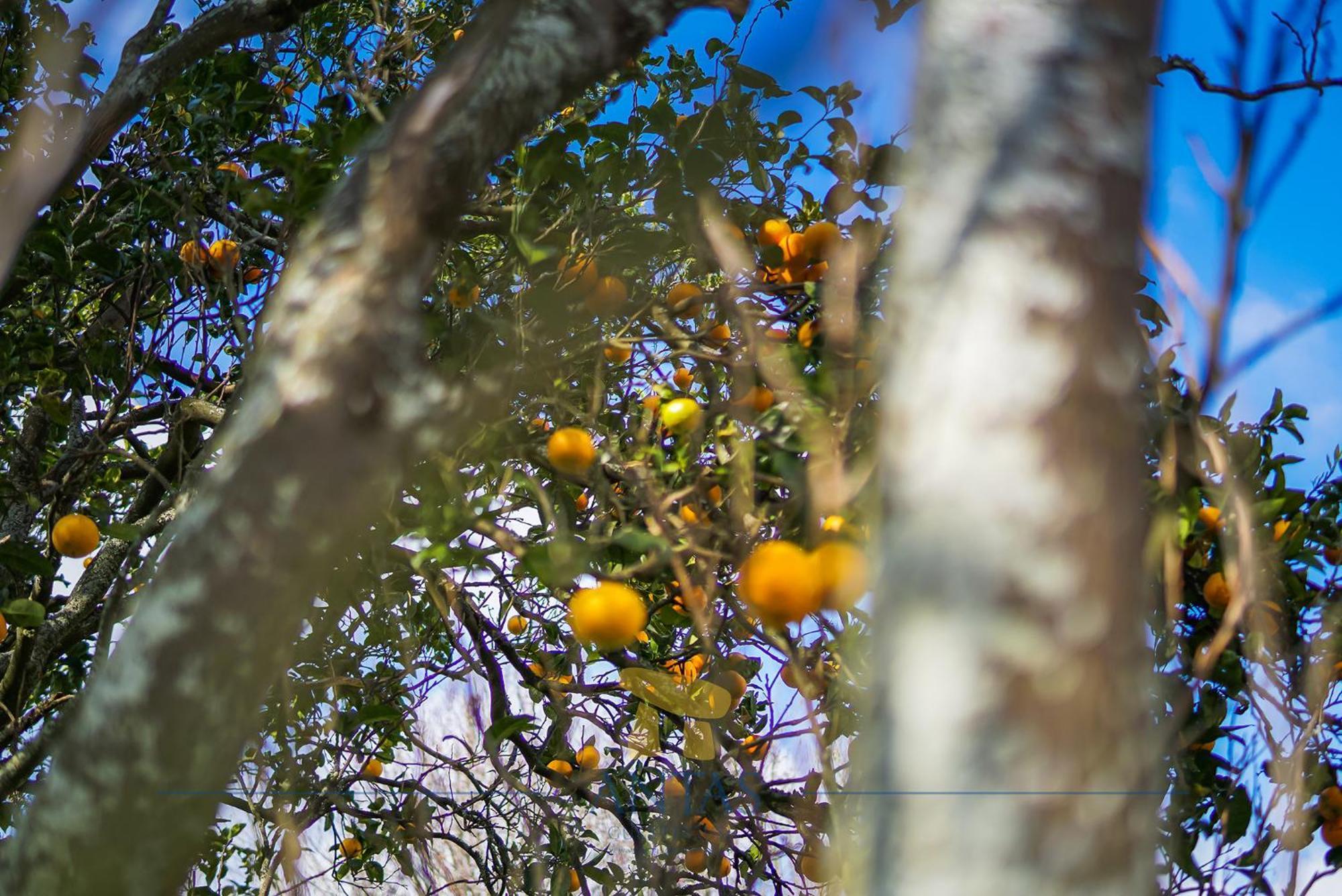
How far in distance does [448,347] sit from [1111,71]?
1.69 m

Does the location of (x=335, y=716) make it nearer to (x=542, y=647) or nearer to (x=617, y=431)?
(x=617, y=431)

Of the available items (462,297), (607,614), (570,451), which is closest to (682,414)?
(570,451)

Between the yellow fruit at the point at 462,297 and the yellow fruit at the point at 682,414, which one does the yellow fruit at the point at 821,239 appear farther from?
the yellow fruit at the point at 462,297

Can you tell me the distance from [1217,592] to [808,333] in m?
0.75

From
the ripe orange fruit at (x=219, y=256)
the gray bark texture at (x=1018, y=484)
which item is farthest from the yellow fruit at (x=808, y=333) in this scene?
the ripe orange fruit at (x=219, y=256)

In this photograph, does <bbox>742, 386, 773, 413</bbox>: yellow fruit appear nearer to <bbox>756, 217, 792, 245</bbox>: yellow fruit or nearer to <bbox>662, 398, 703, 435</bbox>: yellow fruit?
<bbox>662, 398, 703, 435</bbox>: yellow fruit

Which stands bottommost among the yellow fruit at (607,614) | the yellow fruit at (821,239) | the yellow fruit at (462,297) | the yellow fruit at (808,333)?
the yellow fruit at (607,614)

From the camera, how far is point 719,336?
2.19 metres

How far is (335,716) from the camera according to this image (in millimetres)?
2182

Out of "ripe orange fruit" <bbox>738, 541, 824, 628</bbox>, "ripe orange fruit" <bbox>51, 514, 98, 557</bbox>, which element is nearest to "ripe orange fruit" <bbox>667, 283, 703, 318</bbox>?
"ripe orange fruit" <bbox>738, 541, 824, 628</bbox>

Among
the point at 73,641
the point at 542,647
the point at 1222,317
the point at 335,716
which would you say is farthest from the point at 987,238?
the point at 73,641

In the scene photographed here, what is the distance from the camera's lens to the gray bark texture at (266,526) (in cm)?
96

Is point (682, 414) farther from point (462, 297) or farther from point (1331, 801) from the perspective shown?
point (1331, 801)

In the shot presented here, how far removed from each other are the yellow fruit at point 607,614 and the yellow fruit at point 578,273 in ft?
2.92
